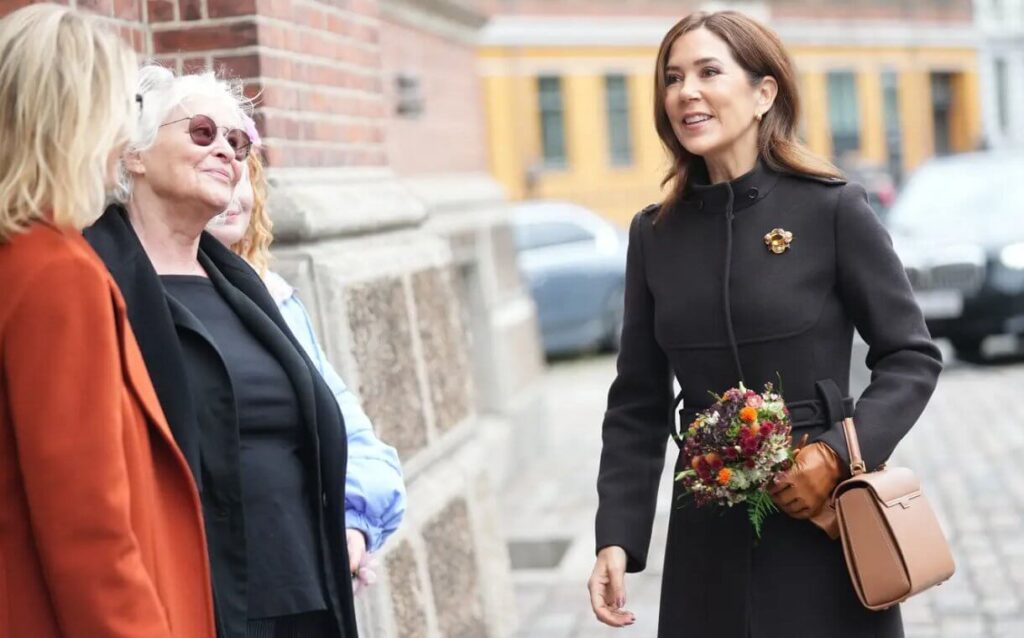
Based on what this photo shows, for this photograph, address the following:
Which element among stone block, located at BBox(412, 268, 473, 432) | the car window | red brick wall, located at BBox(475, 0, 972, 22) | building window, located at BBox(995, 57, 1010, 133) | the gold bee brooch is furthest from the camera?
building window, located at BBox(995, 57, 1010, 133)

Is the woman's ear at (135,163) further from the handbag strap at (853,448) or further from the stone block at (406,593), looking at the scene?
the stone block at (406,593)

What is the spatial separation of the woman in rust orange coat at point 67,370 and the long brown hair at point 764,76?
1.26 m

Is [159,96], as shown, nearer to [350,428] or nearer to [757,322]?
[350,428]

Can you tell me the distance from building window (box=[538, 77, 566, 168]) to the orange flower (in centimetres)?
3295

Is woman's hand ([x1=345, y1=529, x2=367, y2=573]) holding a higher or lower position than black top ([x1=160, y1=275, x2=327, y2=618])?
lower

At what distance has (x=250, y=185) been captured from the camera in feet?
11.2

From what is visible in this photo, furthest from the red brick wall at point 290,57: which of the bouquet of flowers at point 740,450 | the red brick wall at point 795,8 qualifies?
the red brick wall at point 795,8

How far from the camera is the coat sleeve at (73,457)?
221 cm

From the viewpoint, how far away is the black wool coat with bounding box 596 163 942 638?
299 cm

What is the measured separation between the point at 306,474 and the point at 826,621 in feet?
3.39

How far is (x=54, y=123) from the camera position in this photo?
2.28 m

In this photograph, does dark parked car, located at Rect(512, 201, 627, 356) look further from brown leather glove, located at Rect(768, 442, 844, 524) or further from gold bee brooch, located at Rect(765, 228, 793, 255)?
brown leather glove, located at Rect(768, 442, 844, 524)

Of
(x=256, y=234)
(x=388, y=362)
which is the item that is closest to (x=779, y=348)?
(x=256, y=234)

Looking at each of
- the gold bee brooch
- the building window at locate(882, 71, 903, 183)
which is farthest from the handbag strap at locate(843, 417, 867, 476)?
the building window at locate(882, 71, 903, 183)
